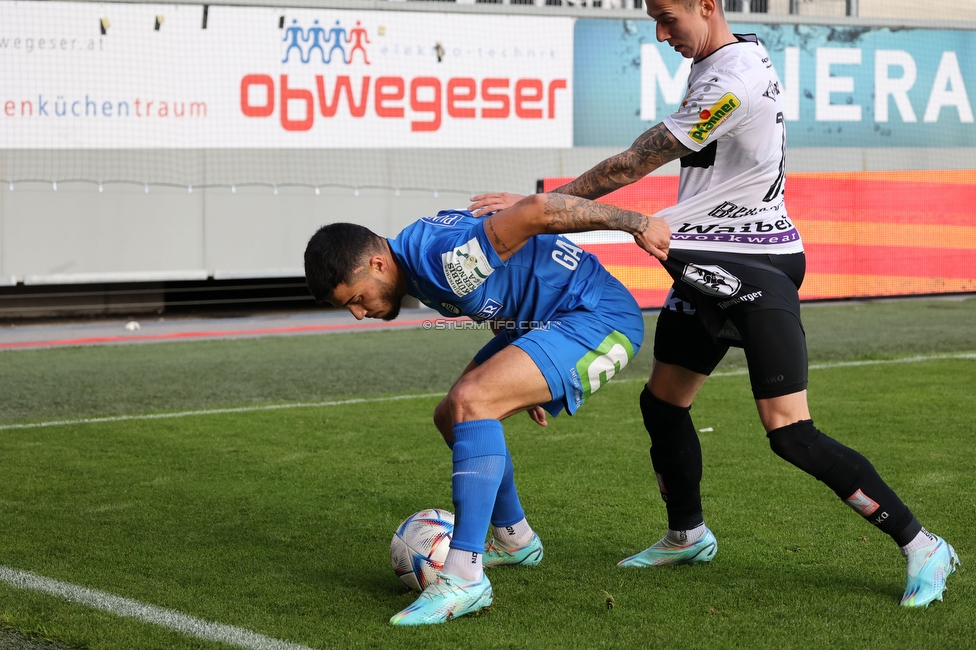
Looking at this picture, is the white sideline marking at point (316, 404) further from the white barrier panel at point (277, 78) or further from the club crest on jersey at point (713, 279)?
the white barrier panel at point (277, 78)

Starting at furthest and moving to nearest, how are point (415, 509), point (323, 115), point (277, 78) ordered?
point (323, 115) → point (277, 78) → point (415, 509)

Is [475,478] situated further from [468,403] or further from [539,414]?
[539,414]

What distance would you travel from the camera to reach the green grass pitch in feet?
11.9

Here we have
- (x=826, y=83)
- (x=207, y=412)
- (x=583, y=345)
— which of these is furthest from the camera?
(x=826, y=83)

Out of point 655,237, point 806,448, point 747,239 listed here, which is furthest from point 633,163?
point 806,448

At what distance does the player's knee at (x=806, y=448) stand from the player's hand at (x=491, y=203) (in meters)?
1.25

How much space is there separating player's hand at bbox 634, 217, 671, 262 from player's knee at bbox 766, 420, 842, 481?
29.2 inches

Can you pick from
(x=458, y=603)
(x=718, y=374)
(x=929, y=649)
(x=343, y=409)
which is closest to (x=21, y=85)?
(x=343, y=409)

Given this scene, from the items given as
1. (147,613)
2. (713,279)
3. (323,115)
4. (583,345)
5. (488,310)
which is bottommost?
(147,613)

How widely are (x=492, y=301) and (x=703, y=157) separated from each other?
0.89 meters

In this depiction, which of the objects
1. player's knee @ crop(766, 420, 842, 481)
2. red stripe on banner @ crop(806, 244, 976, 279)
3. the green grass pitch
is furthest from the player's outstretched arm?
red stripe on banner @ crop(806, 244, 976, 279)

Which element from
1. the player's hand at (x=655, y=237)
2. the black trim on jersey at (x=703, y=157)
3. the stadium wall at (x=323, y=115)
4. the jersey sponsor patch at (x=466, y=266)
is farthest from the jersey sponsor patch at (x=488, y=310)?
the stadium wall at (x=323, y=115)

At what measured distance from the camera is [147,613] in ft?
12.3

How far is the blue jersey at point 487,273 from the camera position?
3643 mm
